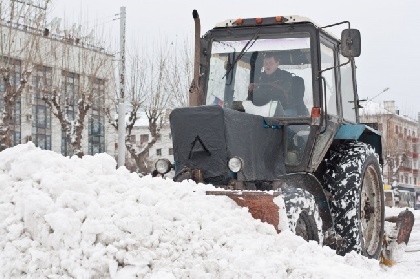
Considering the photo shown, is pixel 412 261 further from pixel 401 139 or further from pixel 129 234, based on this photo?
pixel 401 139

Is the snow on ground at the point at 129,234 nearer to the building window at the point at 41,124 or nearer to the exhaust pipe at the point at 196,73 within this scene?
the exhaust pipe at the point at 196,73

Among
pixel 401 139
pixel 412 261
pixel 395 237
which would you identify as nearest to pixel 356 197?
pixel 395 237

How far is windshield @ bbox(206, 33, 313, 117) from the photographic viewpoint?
5.96 metres

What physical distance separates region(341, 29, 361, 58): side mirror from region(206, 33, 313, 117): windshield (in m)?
0.48

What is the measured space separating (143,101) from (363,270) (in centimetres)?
2421

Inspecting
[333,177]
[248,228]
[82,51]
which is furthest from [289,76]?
[82,51]

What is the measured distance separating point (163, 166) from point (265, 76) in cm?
126

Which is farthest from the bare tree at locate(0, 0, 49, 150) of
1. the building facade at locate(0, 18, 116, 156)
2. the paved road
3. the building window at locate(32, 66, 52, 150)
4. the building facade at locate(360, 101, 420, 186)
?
the building facade at locate(360, 101, 420, 186)

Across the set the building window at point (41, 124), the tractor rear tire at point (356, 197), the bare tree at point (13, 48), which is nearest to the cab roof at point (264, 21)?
the tractor rear tire at point (356, 197)

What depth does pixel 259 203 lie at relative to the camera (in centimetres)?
449

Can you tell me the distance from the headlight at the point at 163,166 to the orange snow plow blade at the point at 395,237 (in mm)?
2675

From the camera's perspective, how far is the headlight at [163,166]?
5633 mm

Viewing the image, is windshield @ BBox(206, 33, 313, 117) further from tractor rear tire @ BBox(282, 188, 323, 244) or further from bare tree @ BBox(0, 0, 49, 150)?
bare tree @ BBox(0, 0, 49, 150)

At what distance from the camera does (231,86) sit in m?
6.19
